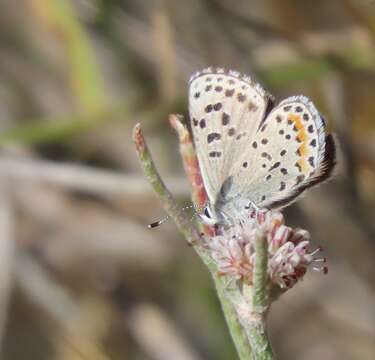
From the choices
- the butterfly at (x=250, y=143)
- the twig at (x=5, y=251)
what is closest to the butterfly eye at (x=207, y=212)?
the butterfly at (x=250, y=143)

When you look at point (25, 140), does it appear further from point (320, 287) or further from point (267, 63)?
point (320, 287)

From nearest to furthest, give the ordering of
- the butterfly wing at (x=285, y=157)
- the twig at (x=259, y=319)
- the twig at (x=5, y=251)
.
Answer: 1. the twig at (x=259, y=319)
2. the butterfly wing at (x=285, y=157)
3. the twig at (x=5, y=251)

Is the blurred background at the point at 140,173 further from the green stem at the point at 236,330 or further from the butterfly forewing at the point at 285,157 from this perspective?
the green stem at the point at 236,330

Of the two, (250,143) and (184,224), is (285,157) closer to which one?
(250,143)

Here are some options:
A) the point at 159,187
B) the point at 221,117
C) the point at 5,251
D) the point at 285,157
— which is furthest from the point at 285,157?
the point at 5,251

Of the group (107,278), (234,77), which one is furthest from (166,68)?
(234,77)

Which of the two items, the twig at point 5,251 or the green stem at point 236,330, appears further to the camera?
the twig at point 5,251
